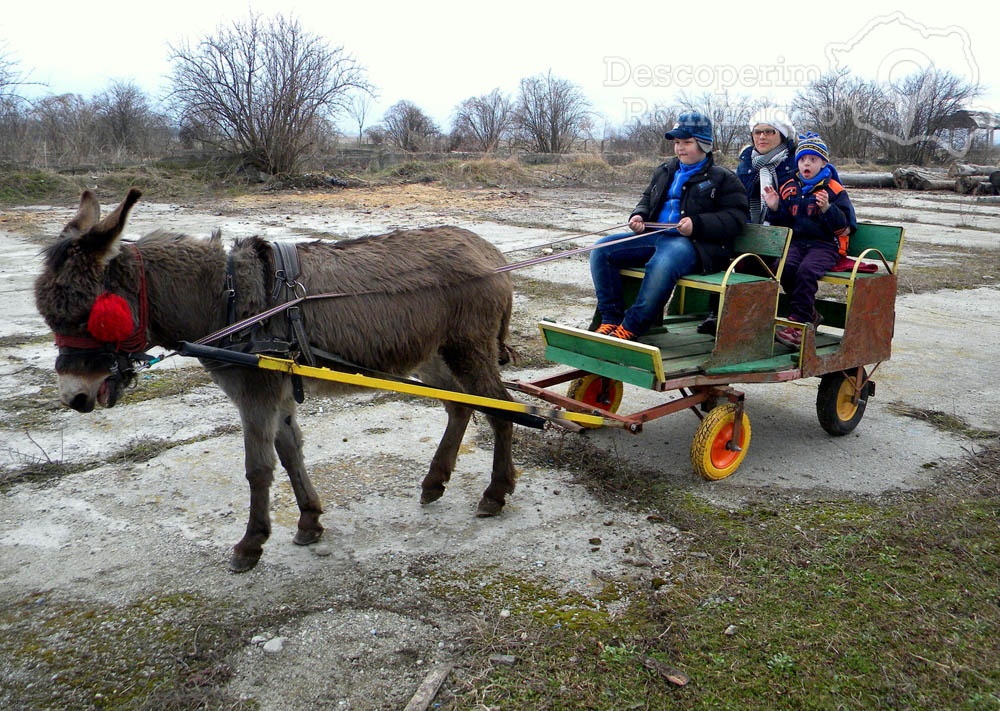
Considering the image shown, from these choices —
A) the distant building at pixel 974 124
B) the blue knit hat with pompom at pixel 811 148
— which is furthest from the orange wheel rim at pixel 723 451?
the distant building at pixel 974 124

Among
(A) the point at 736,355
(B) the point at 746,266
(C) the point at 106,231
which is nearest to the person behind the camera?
(C) the point at 106,231

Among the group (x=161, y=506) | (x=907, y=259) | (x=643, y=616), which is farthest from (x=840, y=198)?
(x=907, y=259)

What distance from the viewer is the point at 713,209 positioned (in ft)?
16.3

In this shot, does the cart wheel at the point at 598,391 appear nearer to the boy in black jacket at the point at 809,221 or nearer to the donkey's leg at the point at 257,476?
the boy in black jacket at the point at 809,221

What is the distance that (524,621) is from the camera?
336 cm

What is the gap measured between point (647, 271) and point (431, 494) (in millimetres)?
1888

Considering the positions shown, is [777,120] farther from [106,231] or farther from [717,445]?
[106,231]

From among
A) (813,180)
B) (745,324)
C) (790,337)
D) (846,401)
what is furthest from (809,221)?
(846,401)

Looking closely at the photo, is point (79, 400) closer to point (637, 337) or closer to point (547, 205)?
point (637, 337)

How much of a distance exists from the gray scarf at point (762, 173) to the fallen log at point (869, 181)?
26507 millimetres

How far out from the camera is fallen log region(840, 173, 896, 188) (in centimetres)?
2925

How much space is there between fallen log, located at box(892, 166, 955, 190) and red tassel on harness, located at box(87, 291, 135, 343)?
3136 centimetres

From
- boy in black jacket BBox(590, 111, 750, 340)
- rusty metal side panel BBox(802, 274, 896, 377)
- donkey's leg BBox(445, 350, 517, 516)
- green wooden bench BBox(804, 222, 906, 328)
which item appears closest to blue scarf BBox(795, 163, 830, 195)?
green wooden bench BBox(804, 222, 906, 328)

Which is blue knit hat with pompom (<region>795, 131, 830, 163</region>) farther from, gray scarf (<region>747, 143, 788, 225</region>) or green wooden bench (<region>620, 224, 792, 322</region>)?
green wooden bench (<region>620, 224, 792, 322</region>)
